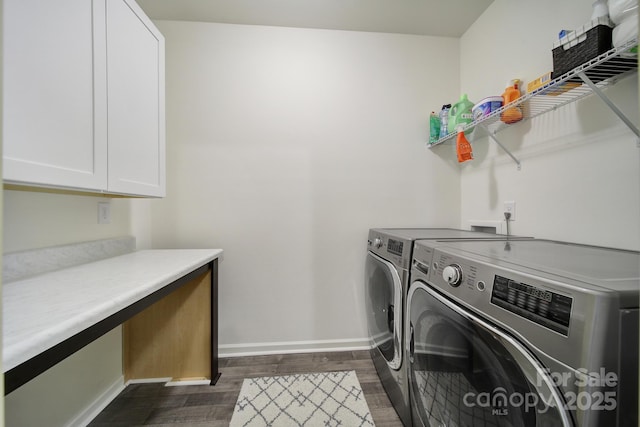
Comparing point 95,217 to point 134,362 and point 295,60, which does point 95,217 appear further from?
point 295,60

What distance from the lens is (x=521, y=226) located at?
140 cm

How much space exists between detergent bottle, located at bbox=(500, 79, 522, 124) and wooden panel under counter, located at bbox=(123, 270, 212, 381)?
6.77 ft

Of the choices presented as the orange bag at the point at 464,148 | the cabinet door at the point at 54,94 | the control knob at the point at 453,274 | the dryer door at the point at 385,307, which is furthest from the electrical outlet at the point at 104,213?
the orange bag at the point at 464,148

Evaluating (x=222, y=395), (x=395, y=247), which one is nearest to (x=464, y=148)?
(x=395, y=247)

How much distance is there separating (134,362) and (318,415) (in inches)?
49.1

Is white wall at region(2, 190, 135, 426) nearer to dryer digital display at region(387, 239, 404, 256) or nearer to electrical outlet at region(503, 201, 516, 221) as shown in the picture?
dryer digital display at region(387, 239, 404, 256)

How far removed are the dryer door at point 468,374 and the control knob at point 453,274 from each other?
0.24 ft

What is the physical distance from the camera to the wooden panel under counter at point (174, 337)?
1549 mm

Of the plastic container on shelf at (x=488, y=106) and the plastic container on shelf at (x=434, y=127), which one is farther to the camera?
the plastic container on shelf at (x=434, y=127)

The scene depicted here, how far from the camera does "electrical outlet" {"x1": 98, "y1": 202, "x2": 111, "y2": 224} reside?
1.35 m

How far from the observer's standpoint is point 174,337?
1570mm

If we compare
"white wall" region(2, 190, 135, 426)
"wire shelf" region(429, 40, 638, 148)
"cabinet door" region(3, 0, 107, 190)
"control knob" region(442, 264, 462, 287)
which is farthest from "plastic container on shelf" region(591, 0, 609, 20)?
"white wall" region(2, 190, 135, 426)

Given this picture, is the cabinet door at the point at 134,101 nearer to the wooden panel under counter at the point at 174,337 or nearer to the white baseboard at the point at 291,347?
the wooden panel under counter at the point at 174,337

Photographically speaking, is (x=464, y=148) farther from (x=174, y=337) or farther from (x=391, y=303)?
(x=174, y=337)
